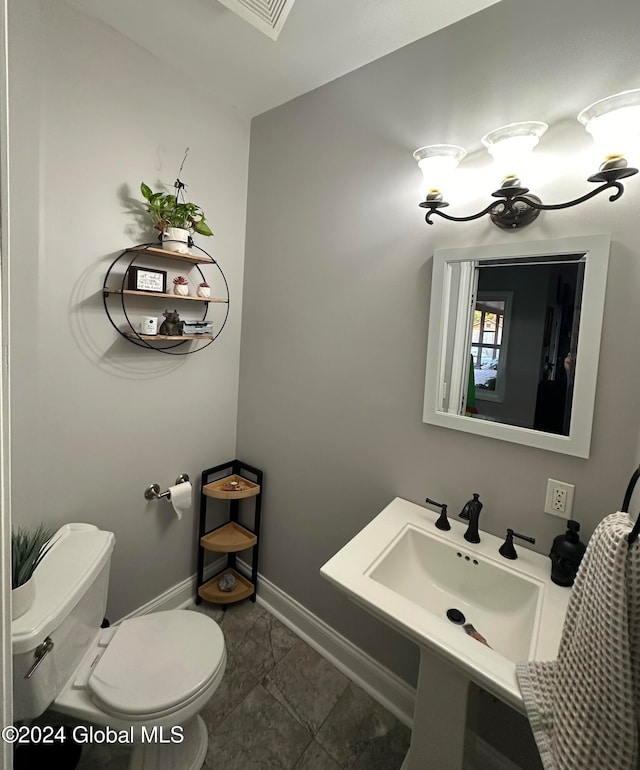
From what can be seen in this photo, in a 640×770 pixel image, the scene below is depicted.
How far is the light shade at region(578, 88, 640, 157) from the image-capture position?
87cm

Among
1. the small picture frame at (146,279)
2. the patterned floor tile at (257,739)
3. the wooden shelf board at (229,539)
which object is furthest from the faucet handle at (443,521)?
the small picture frame at (146,279)

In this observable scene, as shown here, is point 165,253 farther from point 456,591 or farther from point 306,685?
point 306,685

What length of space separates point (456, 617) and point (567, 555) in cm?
40

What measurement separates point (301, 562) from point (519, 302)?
1.59 m

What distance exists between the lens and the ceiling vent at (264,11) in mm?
1180

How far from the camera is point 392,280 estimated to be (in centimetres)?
148

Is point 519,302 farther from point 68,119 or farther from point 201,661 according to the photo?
point 68,119

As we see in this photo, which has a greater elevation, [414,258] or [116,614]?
[414,258]

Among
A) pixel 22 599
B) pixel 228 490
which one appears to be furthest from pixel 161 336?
pixel 22 599

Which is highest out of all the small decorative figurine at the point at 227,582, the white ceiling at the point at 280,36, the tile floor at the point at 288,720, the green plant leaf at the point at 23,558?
the white ceiling at the point at 280,36

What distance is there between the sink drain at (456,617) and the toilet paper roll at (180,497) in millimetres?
1266

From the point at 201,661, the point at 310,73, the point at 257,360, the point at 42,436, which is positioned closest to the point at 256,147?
the point at 310,73

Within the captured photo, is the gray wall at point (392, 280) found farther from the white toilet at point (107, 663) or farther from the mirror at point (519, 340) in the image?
the white toilet at point (107, 663)

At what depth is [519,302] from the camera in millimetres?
1205
